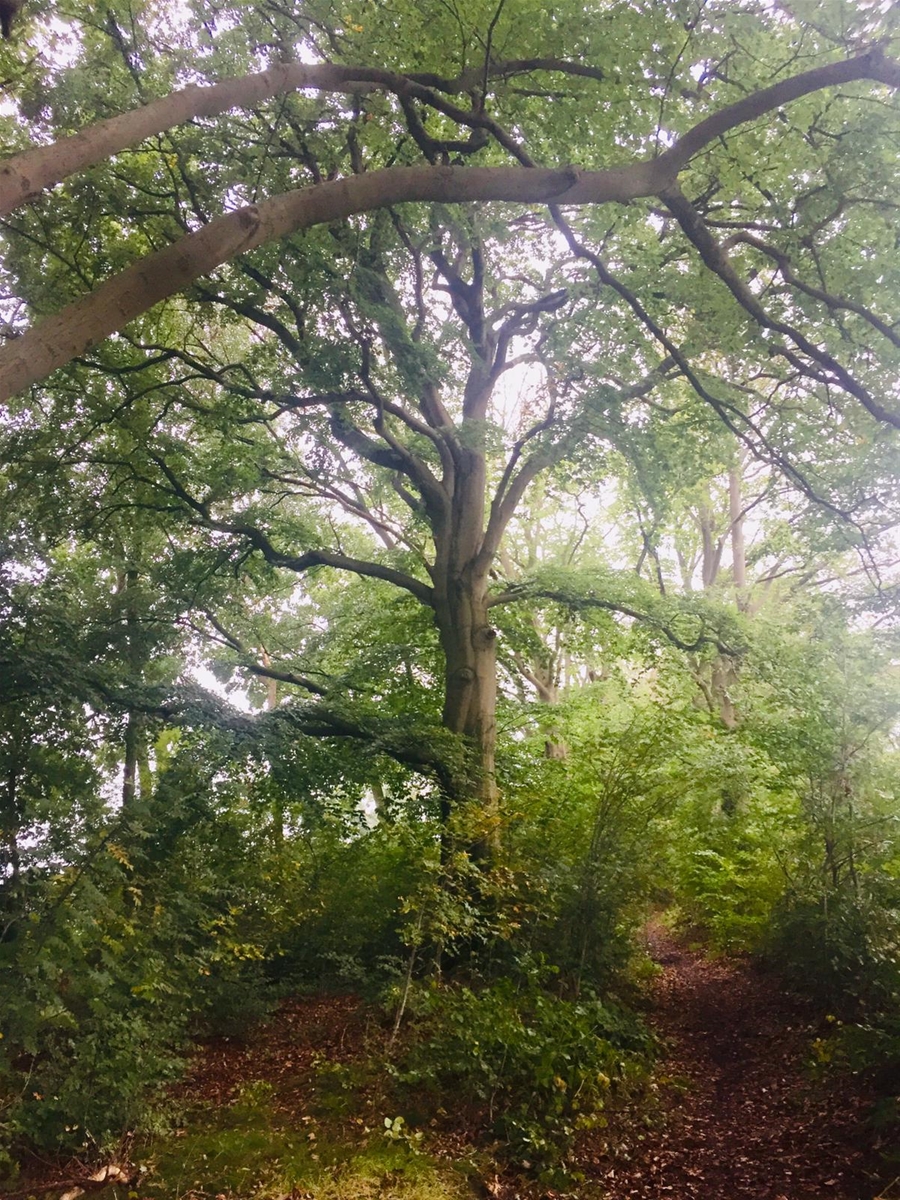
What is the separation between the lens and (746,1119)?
5.26 metres

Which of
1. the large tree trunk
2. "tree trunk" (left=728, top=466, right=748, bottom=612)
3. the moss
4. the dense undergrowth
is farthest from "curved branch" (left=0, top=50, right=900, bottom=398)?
"tree trunk" (left=728, top=466, right=748, bottom=612)

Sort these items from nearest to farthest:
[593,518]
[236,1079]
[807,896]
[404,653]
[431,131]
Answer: [236,1079]
[807,896]
[431,131]
[404,653]
[593,518]

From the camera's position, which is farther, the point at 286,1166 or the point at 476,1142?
the point at 476,1142

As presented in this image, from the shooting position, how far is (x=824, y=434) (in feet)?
26.8

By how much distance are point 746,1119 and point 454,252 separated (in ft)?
31.5

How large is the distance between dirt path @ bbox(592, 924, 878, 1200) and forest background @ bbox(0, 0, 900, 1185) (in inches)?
15.4

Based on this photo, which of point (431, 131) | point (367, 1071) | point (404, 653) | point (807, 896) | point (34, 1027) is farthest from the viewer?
point (404, 653)

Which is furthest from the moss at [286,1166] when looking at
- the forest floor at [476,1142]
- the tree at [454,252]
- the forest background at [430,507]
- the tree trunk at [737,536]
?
the tree trunk at [737,536]

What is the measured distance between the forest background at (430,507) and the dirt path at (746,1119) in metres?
0.39

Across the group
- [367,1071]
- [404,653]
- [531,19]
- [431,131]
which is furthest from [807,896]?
[431,131]

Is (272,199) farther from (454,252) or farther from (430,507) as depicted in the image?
(454,252)

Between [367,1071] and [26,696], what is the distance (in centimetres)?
387

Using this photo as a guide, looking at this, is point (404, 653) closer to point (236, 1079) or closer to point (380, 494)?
point (380, 494)

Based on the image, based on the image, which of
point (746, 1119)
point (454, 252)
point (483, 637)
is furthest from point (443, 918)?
point (454, 252)
